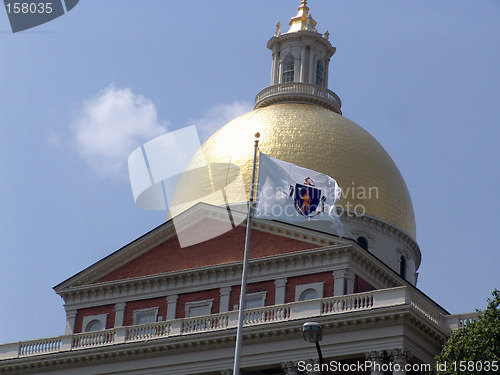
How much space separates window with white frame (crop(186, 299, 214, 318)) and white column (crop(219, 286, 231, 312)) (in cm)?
58

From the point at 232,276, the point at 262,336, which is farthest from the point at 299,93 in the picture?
the point at 262,336

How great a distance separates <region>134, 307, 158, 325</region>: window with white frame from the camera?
187 feet

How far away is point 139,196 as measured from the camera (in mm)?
60562

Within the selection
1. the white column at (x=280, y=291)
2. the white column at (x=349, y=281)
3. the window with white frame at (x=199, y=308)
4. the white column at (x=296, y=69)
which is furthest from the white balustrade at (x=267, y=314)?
the white column at (x=296, y=69)

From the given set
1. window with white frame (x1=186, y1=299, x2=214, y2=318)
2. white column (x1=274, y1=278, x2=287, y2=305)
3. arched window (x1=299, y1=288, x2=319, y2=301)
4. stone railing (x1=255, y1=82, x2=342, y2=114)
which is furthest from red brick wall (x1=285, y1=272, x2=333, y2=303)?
stone railing (x1=255, y1=82, x2=342, y2=114)

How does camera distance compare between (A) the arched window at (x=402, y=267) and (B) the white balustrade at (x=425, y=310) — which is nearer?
(B) the white balustrade at (x=425, y=310)

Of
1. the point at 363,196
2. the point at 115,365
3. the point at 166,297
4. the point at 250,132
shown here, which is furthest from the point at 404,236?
the point at 115,365

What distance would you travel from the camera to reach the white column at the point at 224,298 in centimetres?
5522

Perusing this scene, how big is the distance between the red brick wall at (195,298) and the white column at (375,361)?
33.1 feet

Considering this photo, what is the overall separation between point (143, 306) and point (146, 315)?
0.49m

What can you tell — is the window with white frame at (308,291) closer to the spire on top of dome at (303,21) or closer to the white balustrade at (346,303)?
the white balustrade at (346,303)

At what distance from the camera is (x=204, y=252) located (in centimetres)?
5750

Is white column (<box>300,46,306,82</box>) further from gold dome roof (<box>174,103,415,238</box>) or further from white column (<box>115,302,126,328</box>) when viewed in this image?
white column (<box>115,302,126,328</box>)

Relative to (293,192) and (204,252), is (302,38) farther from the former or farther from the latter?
(293,192)
